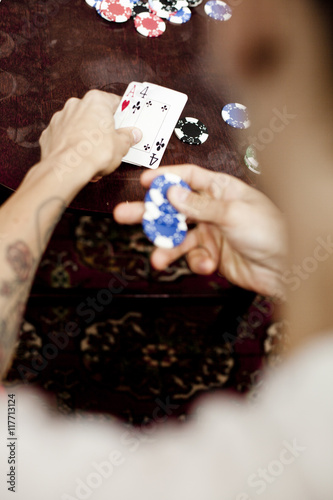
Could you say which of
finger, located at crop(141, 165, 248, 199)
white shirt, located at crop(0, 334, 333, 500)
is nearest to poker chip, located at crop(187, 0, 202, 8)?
finger, located at crop(141, 165, 248, 199)

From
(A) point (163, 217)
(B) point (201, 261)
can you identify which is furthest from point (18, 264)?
(B) point (201, 261)

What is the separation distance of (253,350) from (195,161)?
3.40 feet

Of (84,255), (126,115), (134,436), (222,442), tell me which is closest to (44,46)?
(126,115)

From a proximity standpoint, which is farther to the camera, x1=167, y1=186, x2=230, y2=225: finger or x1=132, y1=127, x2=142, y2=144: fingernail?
x1=132, y1=127, x2=142, y2=144: fingernail

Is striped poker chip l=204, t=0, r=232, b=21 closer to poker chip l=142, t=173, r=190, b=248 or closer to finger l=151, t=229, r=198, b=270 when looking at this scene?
poker chip l=142, t=173, r=190, b=248

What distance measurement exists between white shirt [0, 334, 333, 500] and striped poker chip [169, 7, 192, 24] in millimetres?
1425

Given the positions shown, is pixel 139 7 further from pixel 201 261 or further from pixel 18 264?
pixel 18 264

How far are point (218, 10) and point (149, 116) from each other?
70 centimetres

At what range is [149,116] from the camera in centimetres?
138

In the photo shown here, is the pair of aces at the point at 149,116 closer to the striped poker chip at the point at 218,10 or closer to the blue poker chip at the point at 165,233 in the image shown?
the blue poker chip at the point at 165,233

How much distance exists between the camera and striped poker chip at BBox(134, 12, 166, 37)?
5.12 feet

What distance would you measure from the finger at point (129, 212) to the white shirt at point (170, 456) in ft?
2.60

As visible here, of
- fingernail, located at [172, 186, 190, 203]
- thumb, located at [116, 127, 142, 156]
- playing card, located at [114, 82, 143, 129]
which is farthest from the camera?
playing card, located at [114, 82, 143, 129]

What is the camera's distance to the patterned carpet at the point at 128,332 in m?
1.66
